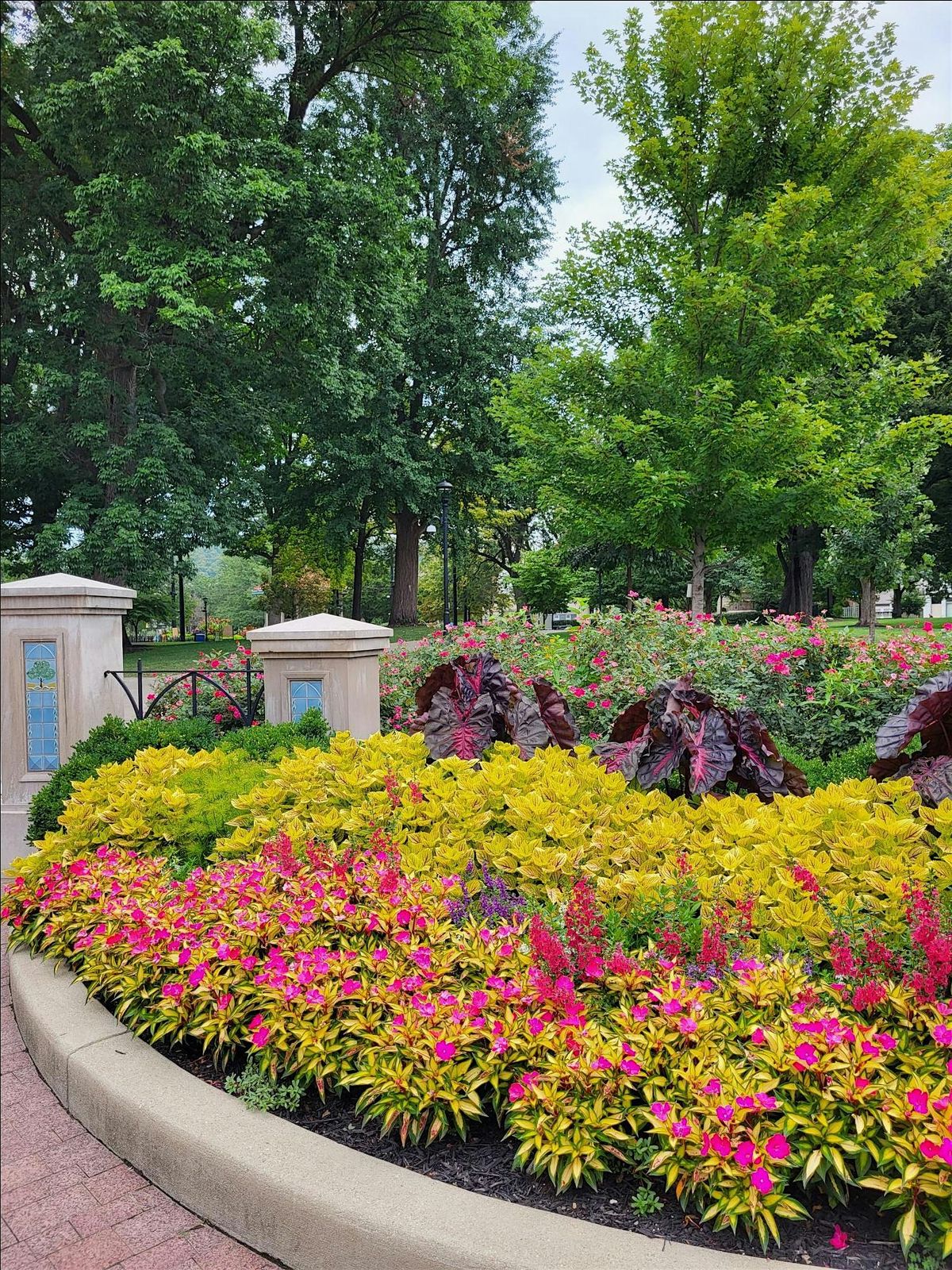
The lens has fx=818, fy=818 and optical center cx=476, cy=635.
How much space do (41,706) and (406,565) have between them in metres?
19.4

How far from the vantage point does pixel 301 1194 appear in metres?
1.78

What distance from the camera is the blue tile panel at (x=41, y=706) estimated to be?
5.55 metres

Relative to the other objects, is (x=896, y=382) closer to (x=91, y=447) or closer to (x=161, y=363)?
(x=161, y=363)

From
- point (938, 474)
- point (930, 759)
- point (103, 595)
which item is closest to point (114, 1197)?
point (930, 759)

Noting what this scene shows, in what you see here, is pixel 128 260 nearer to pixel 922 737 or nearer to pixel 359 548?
pixel 359 548

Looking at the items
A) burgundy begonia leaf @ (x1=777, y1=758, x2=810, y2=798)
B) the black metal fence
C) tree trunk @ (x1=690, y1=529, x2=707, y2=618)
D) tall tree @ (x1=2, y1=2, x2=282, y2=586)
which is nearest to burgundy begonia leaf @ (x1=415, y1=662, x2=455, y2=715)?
the black metal fence

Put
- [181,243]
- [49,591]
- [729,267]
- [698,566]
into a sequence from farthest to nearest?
[181,243], [698,566], [729,267], [49,591]

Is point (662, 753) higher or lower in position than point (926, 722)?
lower

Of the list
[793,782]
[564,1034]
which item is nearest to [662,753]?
[793,782]

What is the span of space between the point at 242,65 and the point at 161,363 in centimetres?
549

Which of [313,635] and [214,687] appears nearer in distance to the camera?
[313,635]

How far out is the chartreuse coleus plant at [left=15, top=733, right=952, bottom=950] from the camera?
7.97ft

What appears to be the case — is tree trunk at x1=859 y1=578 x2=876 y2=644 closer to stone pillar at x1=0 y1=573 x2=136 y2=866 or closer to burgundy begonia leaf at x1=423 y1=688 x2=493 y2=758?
burgundy begonia leaf at x1=423 y1=688 x2=493 y2=758

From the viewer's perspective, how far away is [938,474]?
24.7 m
